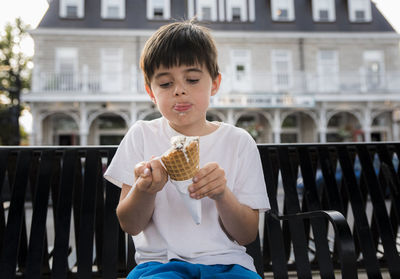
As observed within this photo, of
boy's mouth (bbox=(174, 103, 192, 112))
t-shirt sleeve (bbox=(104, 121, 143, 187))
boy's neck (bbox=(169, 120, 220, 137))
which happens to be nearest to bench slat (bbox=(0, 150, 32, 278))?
t-shirt sleeve (bbox=(104, 121, 143, 187))

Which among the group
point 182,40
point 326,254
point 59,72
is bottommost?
point 326,254

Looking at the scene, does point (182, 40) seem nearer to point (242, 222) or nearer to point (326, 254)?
point (242, 222)

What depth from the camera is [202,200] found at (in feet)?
3.61

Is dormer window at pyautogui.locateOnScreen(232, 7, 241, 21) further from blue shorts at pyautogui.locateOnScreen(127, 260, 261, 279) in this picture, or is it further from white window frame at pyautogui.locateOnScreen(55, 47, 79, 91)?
blue shorts at pyautogui.locateOnScreen(127, 260, 261, 279)

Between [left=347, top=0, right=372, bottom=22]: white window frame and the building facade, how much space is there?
5cm

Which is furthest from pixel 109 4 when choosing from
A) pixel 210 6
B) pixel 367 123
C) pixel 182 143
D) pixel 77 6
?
pixel 182 143

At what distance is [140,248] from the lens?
1084mm

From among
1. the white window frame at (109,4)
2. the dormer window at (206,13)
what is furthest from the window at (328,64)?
the white window frame at (109,4)

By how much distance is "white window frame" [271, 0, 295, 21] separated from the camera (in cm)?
1512

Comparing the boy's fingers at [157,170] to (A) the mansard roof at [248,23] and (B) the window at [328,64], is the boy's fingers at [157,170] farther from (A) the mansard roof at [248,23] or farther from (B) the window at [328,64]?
(B) the window at [328,64]

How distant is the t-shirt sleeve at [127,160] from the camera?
109cm

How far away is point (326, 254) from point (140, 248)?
2.88 ft

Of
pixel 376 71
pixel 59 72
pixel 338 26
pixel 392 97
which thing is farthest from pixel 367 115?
pixel 59 72

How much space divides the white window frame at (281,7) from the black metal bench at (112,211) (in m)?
14.7
